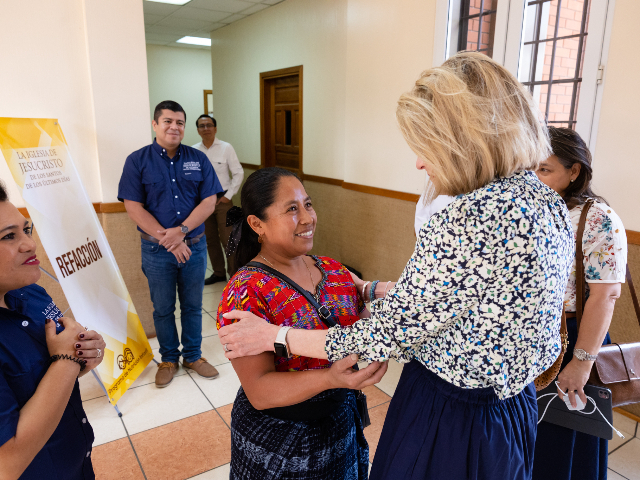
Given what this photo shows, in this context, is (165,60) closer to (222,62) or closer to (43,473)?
(222,62)

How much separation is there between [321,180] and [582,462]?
12.4 ft

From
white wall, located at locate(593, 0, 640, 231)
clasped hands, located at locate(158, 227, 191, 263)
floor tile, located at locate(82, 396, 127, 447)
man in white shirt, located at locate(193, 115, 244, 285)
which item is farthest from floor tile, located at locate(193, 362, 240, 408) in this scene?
white wall, located at locate(593, 0, 640, 231)

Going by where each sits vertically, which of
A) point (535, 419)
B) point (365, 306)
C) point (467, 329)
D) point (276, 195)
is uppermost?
point (276, 195)

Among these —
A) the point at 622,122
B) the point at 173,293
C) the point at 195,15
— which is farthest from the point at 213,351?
the point at 195,15

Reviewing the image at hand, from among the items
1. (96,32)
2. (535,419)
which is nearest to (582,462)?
(535,419)

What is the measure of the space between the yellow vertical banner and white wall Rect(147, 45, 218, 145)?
253 inches

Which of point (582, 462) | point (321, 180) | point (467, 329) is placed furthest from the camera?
point (321, 180)

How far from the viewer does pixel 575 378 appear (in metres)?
1.61

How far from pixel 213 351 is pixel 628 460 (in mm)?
2695

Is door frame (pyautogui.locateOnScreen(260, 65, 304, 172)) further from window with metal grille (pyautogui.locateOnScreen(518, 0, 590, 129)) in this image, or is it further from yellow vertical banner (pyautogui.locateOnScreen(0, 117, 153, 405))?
yellow vertical banner (pyautogui.locateOnScreen(0, 117, 153, 405))

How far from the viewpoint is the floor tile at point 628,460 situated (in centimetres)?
221

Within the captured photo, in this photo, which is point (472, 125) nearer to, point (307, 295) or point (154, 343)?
point (307, 295)

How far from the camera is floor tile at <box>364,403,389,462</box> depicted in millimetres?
2368

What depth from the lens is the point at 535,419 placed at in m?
1.10
